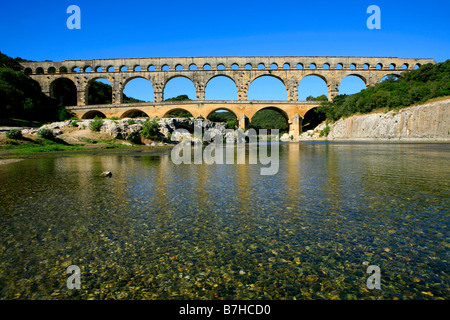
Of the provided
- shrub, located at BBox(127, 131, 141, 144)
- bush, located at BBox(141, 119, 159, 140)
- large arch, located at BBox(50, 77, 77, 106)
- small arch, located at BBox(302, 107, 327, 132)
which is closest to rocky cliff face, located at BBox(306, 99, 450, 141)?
small arch, located at BBox(302, 107, 327, 132)

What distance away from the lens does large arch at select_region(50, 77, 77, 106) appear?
51906 millimetres

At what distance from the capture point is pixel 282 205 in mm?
4723

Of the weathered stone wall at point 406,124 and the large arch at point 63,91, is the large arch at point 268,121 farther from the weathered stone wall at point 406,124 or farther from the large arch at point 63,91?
the large arch at point 63,91

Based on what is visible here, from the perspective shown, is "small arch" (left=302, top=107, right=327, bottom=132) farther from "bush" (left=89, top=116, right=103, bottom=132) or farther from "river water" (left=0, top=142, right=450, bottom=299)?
"river water" (left=0, top=142, right=450, bottom=299)

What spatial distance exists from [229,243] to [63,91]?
6235 centimetres

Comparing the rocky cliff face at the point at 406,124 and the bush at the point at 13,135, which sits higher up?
the rocky cliff face at the point at 406,124

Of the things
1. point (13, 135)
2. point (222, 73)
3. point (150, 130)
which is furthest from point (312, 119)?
point (13, 135)

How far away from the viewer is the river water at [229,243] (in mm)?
2301

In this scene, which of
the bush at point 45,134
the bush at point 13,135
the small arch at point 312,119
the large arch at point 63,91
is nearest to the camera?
the bush at point 13,135

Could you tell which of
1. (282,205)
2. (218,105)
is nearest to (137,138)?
(218,105)

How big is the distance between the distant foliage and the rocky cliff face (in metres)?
1.38

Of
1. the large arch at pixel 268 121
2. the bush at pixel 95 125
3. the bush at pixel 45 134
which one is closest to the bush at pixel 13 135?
the bush at pixel 45 134

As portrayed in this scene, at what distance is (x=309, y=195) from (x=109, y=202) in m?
3.82

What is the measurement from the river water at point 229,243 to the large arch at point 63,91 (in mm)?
55440
